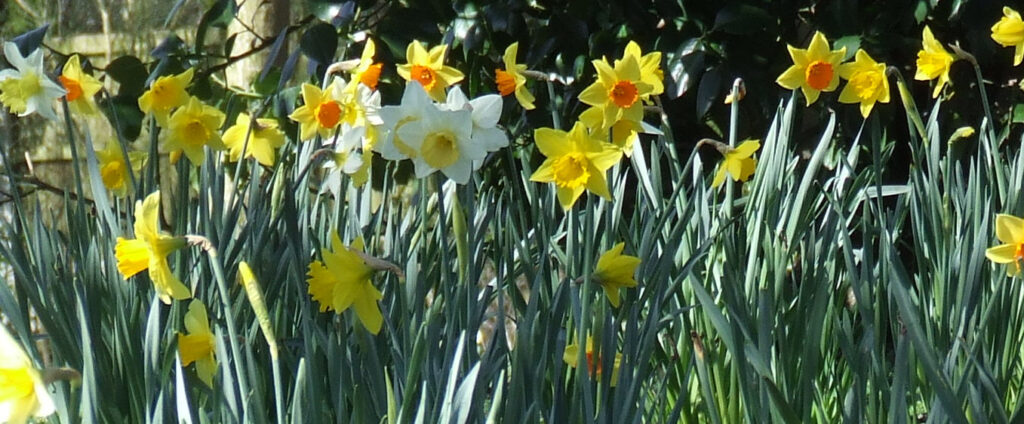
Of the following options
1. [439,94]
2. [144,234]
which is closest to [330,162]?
[439,94]

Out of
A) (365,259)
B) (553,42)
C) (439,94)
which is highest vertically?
(553,42)

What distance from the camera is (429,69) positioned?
4.31ft

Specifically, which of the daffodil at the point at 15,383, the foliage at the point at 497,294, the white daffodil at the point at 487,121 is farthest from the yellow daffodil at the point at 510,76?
the daffodil at the point at 15,383

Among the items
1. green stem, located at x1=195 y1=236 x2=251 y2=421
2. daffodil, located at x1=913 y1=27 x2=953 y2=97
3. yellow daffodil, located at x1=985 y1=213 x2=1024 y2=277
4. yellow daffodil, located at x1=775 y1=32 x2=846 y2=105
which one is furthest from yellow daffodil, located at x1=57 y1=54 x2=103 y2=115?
daffodil, located at x1=913 y1=27 x2=953 y2=97

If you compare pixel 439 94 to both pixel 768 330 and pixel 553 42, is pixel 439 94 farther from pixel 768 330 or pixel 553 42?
pixel 553 42

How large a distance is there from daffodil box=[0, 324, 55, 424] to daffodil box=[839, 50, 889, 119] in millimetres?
1143

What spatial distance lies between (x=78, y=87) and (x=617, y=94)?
0.68m

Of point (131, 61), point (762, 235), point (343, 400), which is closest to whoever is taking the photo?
point (343, 400)

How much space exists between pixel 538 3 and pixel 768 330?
61.4 inches

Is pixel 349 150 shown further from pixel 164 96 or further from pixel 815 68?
pixel 815 68

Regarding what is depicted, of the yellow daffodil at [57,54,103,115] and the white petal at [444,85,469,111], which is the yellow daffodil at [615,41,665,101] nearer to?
the white petal at [444,85,469,111]

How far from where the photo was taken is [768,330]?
0.99 metres

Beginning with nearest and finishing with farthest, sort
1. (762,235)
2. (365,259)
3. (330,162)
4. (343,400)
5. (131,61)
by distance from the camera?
(365,259)
(343,400)
(330,162)
(762,235)
(131,61)

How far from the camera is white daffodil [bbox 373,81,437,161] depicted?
882 mm
